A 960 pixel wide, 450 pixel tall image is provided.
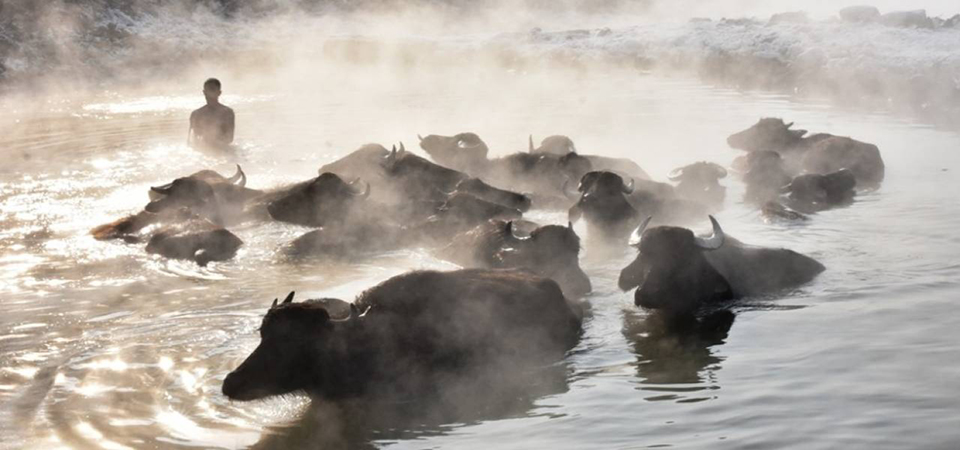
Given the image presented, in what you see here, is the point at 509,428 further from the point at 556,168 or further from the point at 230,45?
the point at 230,45

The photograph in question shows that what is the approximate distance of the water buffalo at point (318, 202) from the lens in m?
13.1

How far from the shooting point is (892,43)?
2991 centimetres

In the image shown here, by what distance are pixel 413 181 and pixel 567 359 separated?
20.2 ft

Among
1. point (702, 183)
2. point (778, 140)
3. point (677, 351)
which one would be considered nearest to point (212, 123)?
point (702, 183)

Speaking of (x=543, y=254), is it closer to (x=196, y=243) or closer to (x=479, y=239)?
(x=479, y=239)

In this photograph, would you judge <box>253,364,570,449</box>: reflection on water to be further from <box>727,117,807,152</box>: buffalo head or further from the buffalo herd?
<box>727,117,807,152</box>: buffalo head

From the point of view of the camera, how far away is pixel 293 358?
24.1ft

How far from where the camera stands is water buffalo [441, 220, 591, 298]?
9.96m

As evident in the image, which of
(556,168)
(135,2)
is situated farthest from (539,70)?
(556,168)

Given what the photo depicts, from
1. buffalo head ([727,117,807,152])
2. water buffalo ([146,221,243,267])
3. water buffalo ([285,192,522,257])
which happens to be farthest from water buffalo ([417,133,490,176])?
water buffalo ([146,221,243,267])

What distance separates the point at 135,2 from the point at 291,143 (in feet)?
70.7

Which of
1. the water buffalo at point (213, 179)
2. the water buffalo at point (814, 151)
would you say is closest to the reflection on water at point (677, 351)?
the water buffalo at point (213, 179)

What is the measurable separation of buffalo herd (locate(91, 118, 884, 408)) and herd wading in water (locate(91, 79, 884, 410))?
0.05ft

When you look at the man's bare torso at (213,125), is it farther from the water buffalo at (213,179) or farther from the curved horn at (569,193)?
the curved horn at (569,193)
